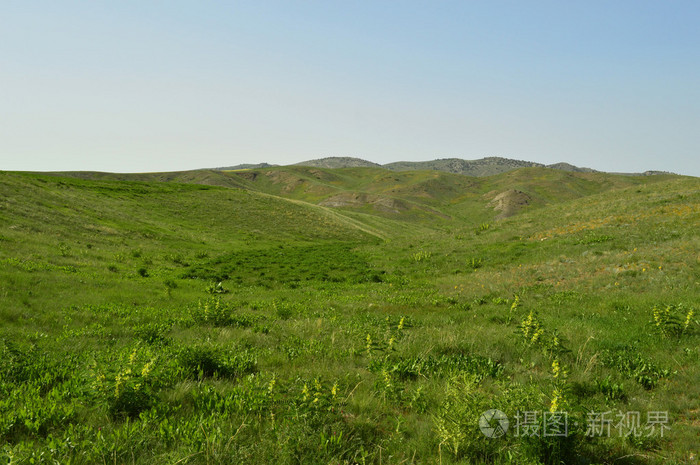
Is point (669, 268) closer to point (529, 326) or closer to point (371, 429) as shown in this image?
point (529, 326)

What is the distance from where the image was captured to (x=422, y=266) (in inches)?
974

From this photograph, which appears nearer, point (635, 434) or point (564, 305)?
point (635, 434)

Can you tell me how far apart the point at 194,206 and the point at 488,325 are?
56.2 m

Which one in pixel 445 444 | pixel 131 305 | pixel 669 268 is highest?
pixel 669 268

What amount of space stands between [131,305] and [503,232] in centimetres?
2866

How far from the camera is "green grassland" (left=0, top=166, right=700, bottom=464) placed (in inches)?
173

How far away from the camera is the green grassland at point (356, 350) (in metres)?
4.40

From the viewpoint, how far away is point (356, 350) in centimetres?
799

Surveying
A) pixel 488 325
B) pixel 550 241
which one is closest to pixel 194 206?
pixel 550 241

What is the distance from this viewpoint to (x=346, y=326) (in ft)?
34.7

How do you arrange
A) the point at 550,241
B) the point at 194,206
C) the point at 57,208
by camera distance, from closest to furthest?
the point at 550,241, the point at 57,208, the point at 194,206

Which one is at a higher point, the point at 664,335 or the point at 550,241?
the point at 550,241

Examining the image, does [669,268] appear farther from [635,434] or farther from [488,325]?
[635,434]

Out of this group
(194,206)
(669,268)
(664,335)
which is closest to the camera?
(664,335)
